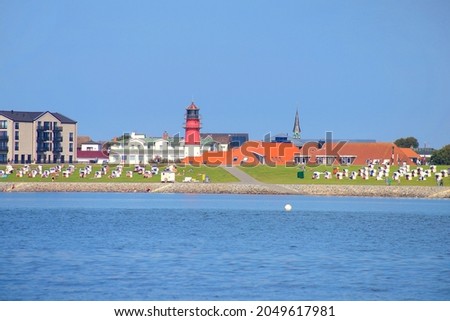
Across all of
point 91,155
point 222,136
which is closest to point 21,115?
point 91,155

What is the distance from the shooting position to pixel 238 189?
104 m

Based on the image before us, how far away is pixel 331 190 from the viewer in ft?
337

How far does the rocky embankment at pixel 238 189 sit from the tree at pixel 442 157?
33.4m

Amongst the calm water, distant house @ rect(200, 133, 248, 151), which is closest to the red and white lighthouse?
distant house @ rect(200, 133, 248, 151)

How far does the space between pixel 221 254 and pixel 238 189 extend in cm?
6312

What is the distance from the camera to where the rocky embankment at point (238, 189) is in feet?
323

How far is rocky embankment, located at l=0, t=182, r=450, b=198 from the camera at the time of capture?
323 ft

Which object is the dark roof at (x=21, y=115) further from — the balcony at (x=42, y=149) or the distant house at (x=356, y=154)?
the distant house at (x=356, y=154)

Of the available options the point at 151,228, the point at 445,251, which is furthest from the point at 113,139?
the point at 445,251

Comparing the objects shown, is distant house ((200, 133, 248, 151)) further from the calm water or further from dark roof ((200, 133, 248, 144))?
the calm water

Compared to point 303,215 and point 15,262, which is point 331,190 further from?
point 15,262

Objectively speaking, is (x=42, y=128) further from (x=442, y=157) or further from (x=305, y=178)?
(x=442, y=157)

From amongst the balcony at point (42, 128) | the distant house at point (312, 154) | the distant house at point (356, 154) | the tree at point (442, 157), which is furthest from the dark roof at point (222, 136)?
the tree at point (442, 157)
